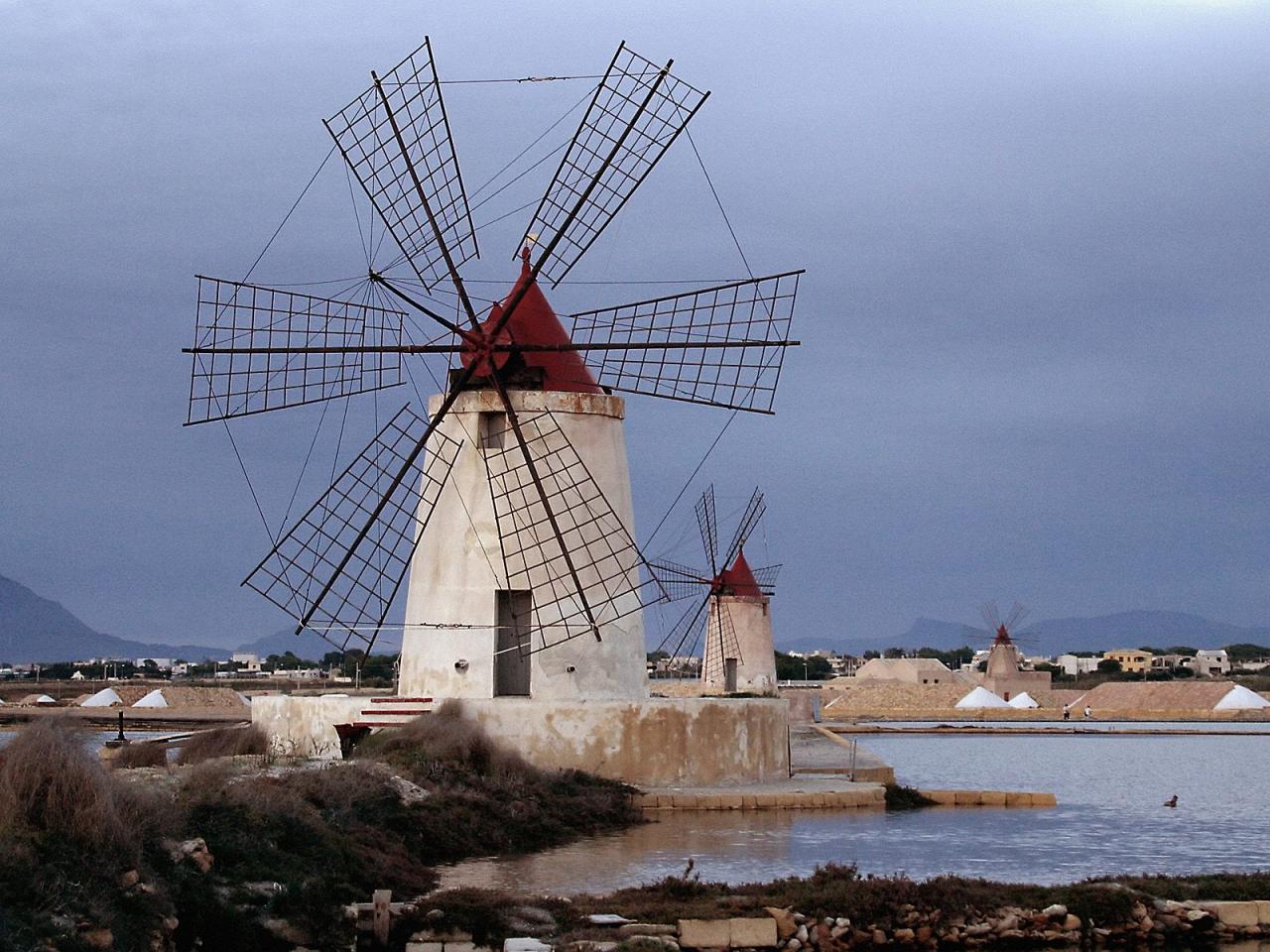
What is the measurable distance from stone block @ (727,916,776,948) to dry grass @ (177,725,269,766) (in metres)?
8.49

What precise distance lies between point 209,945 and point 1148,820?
10.1 meters

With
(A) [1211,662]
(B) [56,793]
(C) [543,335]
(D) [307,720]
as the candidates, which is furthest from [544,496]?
(A) [1211,662]

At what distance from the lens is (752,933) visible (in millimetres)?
8391

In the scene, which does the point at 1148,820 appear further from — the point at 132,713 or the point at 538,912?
the point at 132,713

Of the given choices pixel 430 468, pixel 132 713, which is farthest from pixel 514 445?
pixel 132 713

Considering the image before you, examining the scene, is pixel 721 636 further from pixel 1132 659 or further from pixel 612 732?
pixel 1132 659

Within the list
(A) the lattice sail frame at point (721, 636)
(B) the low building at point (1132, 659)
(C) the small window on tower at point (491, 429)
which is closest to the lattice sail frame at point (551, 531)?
(C) the small window on tower at point (491, 429)

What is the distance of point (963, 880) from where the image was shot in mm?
9492

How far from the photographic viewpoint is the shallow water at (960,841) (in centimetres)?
1093

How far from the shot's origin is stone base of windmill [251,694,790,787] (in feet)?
50.5

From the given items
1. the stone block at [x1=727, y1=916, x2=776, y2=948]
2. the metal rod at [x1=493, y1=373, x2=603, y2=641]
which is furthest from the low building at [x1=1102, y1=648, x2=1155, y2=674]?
the stone block at [x1=727, y1=916, x2=776, y2=948]

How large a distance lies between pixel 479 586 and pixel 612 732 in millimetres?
1982

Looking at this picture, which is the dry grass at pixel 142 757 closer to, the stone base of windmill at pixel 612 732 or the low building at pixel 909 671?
the stone base of windmill at pixel 612 732

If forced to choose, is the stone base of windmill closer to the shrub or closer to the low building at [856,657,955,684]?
the shrub
